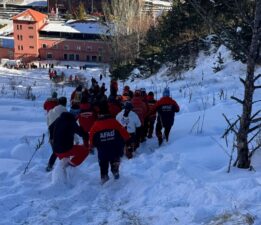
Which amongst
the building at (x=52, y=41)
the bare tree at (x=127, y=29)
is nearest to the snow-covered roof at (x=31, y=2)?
the building at (x=52, y=41)

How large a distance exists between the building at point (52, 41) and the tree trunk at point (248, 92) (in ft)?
187

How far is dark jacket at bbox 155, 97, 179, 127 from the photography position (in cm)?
1052

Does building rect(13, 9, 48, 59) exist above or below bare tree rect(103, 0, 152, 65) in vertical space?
below

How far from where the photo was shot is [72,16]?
78312 mm

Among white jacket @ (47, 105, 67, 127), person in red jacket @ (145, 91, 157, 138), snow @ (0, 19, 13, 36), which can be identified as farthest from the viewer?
snow @ (0, 19, 13, 36)

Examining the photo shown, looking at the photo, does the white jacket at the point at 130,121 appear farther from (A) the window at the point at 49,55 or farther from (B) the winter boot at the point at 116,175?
(A) the window at the point at 49,55

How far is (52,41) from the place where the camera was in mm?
66250

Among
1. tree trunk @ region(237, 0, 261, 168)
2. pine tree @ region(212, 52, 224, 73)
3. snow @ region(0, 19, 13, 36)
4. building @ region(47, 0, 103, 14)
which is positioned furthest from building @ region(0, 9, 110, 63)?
tree trunk @ region(237, 0, 261, 168)

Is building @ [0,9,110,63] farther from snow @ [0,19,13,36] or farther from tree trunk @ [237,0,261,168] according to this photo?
tree trunk @ [237,0,261,168]

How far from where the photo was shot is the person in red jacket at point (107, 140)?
752 cm

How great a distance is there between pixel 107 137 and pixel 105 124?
0.22m

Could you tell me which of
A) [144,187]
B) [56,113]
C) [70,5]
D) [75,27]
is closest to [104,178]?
[144,187]

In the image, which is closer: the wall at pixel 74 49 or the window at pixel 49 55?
the wall at pixel 74 49

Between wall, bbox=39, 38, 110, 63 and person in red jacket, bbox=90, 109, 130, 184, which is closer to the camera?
person in red jacket, bbox=90, 109, 130, 184
